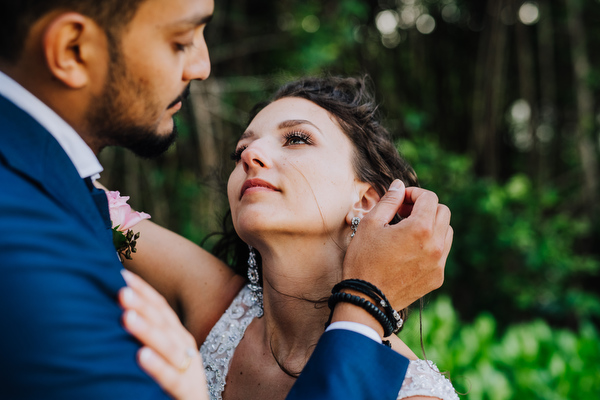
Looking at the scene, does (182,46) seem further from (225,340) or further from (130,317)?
(225,340)

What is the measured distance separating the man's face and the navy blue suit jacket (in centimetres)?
17

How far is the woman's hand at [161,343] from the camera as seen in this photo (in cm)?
82

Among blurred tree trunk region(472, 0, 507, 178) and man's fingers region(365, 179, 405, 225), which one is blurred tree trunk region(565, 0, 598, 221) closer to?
blurred tree trunk region(472, 0, 507, 178)

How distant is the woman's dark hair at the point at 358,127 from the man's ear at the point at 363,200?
0.02 meters

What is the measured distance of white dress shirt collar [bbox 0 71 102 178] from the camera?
0.93 meters

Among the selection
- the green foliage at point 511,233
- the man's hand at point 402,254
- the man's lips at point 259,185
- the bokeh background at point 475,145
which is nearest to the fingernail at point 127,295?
the man's hand at point 402,254

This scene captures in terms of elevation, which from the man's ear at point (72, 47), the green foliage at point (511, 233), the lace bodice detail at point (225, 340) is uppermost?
the man's ear at point (72, 47)

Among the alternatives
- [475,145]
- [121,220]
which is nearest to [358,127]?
[121,220]

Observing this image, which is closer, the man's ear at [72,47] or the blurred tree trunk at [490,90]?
the man's ear at [72,47]

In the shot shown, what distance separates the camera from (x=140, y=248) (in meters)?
1.81

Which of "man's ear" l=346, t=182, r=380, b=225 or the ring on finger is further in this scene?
"man's ear" l=346, t=182, r=380, b=225

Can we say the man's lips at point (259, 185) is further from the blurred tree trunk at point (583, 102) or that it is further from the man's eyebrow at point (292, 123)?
the blurred tree trunk at point (583, 102)

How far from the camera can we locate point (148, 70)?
3.36ft

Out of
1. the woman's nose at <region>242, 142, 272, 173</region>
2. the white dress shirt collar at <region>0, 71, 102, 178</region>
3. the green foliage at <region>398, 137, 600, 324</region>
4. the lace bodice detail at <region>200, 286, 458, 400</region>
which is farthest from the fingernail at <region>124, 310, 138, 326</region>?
the green foliage at <region>398, 137, 600, 324</region>
